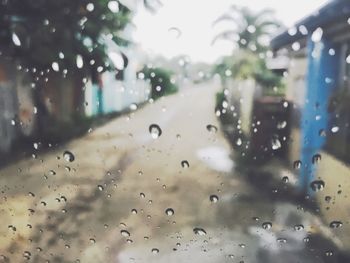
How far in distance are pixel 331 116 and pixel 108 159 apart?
0.37 meters

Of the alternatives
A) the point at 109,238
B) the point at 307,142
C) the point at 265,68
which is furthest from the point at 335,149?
the point at 109,238

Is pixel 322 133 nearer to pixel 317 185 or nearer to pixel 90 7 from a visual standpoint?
pixel 317 185

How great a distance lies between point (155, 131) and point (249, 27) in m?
0.22

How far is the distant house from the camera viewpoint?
58cm

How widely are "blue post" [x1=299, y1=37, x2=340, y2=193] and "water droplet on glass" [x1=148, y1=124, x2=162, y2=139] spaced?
228 mm

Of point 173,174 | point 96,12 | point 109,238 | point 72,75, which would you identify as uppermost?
point 96,12

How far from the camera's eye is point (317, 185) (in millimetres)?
622

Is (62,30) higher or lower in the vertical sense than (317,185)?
higher

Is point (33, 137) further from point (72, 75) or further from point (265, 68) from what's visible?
point (265, 68)

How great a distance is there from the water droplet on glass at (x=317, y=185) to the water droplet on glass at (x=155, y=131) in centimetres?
26

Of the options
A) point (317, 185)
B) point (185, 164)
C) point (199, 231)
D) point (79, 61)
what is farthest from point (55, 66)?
point (317, 185)

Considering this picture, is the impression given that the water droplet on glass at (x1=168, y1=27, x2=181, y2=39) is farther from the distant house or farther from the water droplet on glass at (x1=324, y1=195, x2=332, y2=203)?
the water droplet on glass at (x1=324, y1=195, x2=332, y2=203)

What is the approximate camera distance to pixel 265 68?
58cm

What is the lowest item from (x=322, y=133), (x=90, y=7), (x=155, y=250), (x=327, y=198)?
(x=155, y=250)
